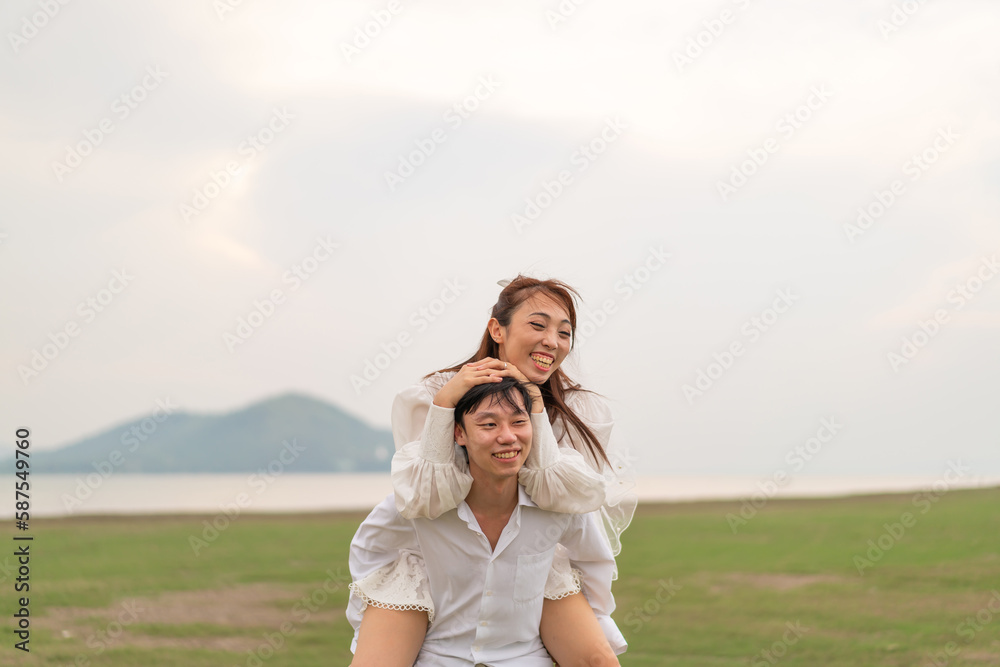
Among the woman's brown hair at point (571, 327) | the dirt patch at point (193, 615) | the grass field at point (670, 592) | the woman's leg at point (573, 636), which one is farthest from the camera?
the dirt patch at point (193, 615)

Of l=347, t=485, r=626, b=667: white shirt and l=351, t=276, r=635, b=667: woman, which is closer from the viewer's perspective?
l=351, t=276, r=635, b=667: woman

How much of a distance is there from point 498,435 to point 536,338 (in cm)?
74

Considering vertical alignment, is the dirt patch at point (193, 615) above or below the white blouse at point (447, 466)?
below

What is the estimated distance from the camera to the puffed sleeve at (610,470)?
5.27m

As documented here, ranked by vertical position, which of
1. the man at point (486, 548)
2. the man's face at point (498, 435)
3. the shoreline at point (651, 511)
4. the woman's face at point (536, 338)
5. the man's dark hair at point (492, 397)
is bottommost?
the shoreline at point (651, 511)

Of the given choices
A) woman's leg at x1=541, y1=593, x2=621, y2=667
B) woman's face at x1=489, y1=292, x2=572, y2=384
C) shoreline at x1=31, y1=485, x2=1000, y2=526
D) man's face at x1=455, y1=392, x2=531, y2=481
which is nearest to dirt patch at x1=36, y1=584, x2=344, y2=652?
woman's leg at x1=541, y1=593, x2=621, y2=667

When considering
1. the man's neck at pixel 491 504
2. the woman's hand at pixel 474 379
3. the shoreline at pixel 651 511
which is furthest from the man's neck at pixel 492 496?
the shoreline at pixel 651 511

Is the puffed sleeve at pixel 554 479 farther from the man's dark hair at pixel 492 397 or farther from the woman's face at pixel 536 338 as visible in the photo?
the woman's face at pixel 536 338

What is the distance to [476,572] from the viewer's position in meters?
4.51

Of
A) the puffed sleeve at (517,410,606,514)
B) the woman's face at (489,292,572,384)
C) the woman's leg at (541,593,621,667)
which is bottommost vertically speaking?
the woman's leg at (541,593,621,667)

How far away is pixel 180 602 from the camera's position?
12.1 meters

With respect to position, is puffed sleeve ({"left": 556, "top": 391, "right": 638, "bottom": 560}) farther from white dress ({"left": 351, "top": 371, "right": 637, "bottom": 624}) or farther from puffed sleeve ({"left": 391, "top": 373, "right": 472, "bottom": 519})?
puffed sleeve ({"left": 391, "top": 373, "right": 472, "bottom": 519})

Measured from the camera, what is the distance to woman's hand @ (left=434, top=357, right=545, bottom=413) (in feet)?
14.2

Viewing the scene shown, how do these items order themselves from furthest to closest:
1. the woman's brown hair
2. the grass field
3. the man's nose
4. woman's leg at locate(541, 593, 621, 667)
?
1. the grass field
2. the woman's brown hair
3. woman's leg at locate(541, 593, 621, 667)
4. the man's nose
